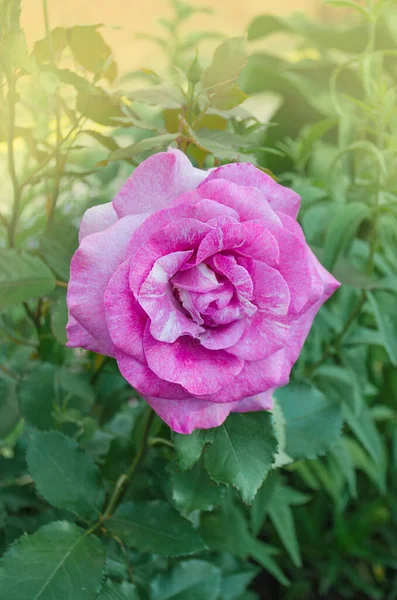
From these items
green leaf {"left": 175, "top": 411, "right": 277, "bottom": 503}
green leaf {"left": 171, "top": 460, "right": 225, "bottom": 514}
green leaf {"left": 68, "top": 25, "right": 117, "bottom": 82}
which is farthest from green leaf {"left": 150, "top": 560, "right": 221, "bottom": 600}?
green leaf {"left": 68, "top": 25, "right": 117, "bottom": 82}

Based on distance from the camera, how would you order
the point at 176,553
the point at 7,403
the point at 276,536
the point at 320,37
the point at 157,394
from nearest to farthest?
the point at 157,394
the point at 176,553
the point at 7,403
the point at 276,536
the point at 320,37

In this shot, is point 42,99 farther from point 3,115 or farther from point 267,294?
point 267,294

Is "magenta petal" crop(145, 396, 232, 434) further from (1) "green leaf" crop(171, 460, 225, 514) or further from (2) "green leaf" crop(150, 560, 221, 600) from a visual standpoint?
(2) "green leaf" crop(150, 560, 221, 600)

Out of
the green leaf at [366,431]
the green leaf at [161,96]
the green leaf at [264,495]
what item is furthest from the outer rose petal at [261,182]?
the green leaf at [366,431]

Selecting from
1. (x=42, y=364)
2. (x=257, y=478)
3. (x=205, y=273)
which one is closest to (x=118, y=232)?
(x=205, y=273)

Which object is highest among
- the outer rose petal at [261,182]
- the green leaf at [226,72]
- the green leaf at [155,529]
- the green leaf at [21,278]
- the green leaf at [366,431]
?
the green leaf at [226,72]

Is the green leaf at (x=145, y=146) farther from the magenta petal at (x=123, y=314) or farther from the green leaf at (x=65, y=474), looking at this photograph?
the green leaf at (x=65, y=474)

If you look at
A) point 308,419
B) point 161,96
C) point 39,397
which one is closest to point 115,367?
point 39,397

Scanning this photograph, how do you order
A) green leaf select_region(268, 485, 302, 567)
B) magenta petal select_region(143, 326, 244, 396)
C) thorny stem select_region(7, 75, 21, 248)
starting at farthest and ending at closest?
green leaf select_region(268, 485, 302, 567) → thorny stem select_region(7, 75, 21, 248) → magenta petal select_region(143, 326, 244, 396)
